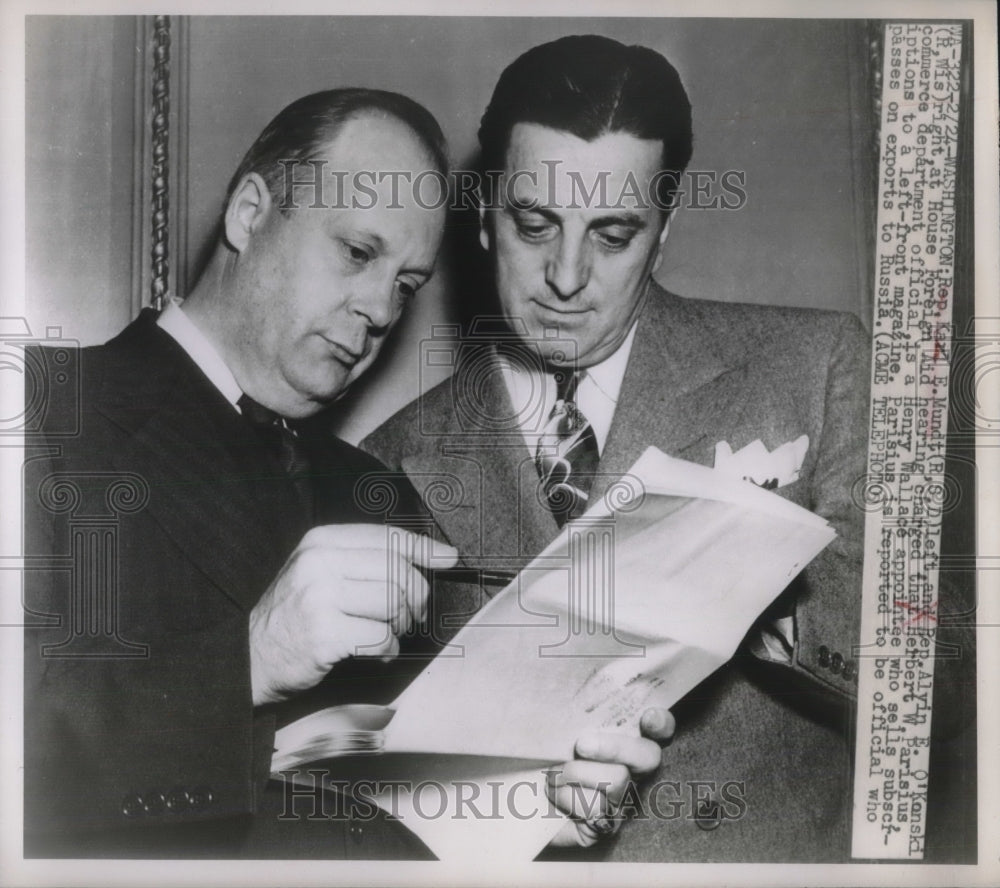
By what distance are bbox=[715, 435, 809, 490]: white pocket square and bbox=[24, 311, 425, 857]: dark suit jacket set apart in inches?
22.9

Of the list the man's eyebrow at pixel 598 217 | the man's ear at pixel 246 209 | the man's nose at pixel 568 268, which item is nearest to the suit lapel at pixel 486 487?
the man's nose at pixel 568 268

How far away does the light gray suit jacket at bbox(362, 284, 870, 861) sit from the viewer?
1.89m

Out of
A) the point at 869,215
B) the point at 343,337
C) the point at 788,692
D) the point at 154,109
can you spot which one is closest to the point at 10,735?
the point at 343,337

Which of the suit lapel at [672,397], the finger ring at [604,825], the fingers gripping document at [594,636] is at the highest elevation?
the suit lapel at [672,397]

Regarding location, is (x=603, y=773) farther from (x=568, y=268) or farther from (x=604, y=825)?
(x=568, y=268)

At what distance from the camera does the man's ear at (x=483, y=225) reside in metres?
1.91

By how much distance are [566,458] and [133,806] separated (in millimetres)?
1017

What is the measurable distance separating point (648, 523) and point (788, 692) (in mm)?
405

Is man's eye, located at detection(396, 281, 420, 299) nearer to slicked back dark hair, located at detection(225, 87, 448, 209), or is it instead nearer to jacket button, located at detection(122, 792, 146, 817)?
slicked back dark hair, located at detection(225, 87, 448, 209)

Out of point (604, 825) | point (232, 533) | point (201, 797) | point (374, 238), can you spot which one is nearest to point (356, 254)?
point (374, 238)

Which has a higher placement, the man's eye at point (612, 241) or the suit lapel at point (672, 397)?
the man's eye at point (612, 241)

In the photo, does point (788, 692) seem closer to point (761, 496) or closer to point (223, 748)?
point (761, 496)

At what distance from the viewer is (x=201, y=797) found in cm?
186

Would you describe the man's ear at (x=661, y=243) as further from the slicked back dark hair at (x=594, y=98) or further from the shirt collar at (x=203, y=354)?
the shirt collar at (x=203, y=354)
